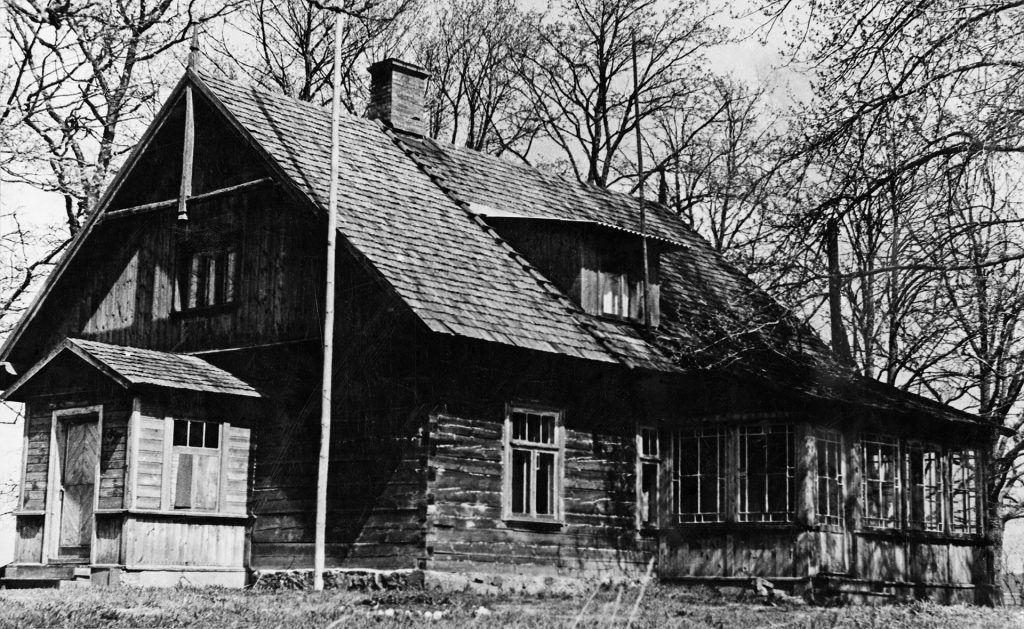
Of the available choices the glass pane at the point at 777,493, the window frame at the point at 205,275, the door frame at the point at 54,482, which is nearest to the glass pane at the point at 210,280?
the window frame at the point at 205,275

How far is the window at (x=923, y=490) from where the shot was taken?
23.5m

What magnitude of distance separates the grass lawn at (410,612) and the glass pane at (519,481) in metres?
2.44

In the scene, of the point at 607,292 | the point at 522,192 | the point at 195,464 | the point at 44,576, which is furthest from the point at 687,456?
the point at 44,576

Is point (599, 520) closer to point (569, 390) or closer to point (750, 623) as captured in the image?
point (569, 390)

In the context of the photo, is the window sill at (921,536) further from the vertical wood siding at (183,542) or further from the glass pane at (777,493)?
the vertical wood siding at (183,542)

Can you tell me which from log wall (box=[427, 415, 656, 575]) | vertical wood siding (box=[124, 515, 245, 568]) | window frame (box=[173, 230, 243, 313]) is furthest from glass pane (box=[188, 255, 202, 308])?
log wall (box=[427, 415, 656, 575])

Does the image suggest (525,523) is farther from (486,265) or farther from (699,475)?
(486,265)

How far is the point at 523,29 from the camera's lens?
36969 mm

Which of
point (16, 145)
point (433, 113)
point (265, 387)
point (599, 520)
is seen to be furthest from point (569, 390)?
point (433, 113)

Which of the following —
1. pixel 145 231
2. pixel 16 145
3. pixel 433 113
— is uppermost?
pixel 433 113

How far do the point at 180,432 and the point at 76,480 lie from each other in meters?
1.91

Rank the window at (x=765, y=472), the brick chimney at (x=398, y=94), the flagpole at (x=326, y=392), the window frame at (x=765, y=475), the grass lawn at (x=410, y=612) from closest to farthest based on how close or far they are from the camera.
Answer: the grass lawn at (x=410, y=612), the flagpole at (x=326, y=392), the window frame at (x=765, y=475), the window at (x=765, y=472), the brick chimney at (x=398, y=94)

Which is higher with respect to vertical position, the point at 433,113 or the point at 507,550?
the point at 433,113

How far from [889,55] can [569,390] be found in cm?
770
